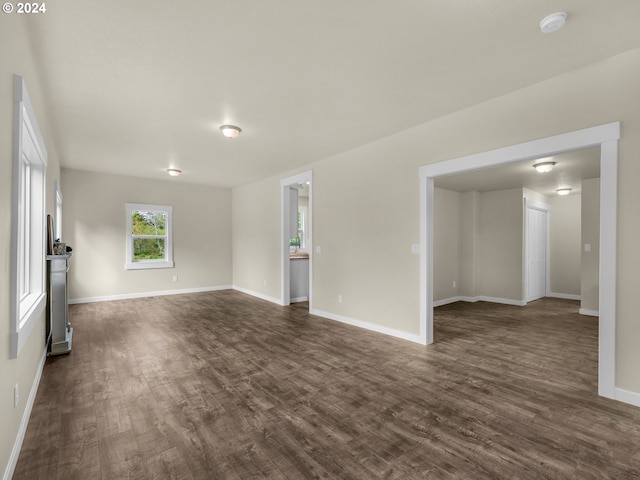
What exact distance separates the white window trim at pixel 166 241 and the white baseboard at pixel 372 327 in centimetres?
395

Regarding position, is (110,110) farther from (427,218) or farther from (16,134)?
(427,218)

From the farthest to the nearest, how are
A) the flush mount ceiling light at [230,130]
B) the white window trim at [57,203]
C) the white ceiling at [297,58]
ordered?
1. the white window trim at [57,203]
2. the flush mount ceiling light at [230,130]
3. the white ceiling at [297,58]

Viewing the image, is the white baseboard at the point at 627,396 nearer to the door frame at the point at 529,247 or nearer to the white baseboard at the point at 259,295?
the door frame at the point at 529,247

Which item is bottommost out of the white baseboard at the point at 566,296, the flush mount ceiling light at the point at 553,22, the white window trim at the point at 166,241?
the white baseboard at the point at 566,296

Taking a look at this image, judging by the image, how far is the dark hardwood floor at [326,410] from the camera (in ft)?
5.99

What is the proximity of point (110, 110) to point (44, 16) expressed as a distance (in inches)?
58.9

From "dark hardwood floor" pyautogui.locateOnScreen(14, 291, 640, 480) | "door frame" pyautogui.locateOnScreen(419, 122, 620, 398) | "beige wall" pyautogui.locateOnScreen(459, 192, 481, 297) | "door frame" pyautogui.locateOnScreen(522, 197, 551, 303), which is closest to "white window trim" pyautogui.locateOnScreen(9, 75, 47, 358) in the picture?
"dark hardwood floor" pyautogui.locateOnScreen(14, 291, 640, 480)

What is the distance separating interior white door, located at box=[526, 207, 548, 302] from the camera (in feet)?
23.6

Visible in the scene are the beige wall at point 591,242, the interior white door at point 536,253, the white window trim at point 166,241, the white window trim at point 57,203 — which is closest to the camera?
the white window trim at point 57,203

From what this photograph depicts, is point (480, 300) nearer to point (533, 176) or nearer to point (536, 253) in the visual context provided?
point (536, 253)

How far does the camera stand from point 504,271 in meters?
7.05

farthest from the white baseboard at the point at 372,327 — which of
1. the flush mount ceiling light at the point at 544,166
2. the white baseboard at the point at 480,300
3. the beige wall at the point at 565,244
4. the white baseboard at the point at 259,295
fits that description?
the beige wall at the point at 565,244

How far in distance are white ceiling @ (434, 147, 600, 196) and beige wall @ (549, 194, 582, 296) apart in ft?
1.72

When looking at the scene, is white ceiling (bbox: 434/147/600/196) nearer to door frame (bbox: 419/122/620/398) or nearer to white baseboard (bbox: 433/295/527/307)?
door frame (bbox: 419/122/620/398)
